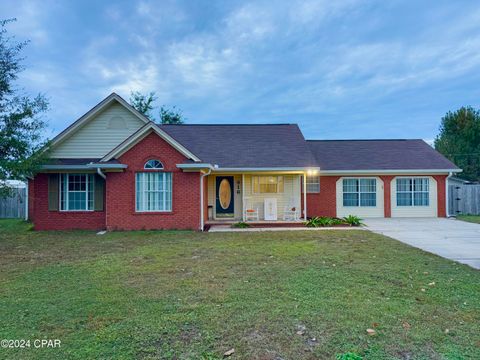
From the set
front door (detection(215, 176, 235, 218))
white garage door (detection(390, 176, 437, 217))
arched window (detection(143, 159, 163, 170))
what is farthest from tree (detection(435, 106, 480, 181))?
arched window (detection(143, 159, 163, 170))

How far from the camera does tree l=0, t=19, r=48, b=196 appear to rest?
36.3ft

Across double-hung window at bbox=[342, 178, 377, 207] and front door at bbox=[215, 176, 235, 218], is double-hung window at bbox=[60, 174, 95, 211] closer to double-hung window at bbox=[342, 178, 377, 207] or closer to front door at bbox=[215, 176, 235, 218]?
front door at bbox=[215, 176, 235, 218]

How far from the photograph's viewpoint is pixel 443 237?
33.8 feet

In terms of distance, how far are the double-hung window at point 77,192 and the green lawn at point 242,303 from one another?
527cm

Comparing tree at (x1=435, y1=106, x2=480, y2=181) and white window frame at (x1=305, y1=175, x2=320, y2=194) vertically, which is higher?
tree at (x1=435, y1=106, x2=480, y2=181)

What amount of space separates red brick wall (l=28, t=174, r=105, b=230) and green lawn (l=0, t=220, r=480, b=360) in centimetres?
508

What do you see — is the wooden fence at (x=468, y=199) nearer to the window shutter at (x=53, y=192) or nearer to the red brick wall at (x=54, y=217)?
the red brick wall at (x=54, y=217)

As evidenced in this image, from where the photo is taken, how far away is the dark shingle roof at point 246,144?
14.8 meters

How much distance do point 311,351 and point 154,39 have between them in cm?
2033

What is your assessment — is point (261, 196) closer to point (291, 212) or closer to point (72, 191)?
point (291, 212)

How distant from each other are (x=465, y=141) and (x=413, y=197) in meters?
23.4

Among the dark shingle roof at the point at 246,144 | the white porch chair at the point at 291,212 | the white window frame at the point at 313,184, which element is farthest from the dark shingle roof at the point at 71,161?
the white window frame at the point at 313,184

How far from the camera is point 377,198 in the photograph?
16547 mm

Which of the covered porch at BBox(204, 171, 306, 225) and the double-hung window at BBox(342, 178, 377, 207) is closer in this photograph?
the covered porch at BBox(204, 171, 306, 225)
